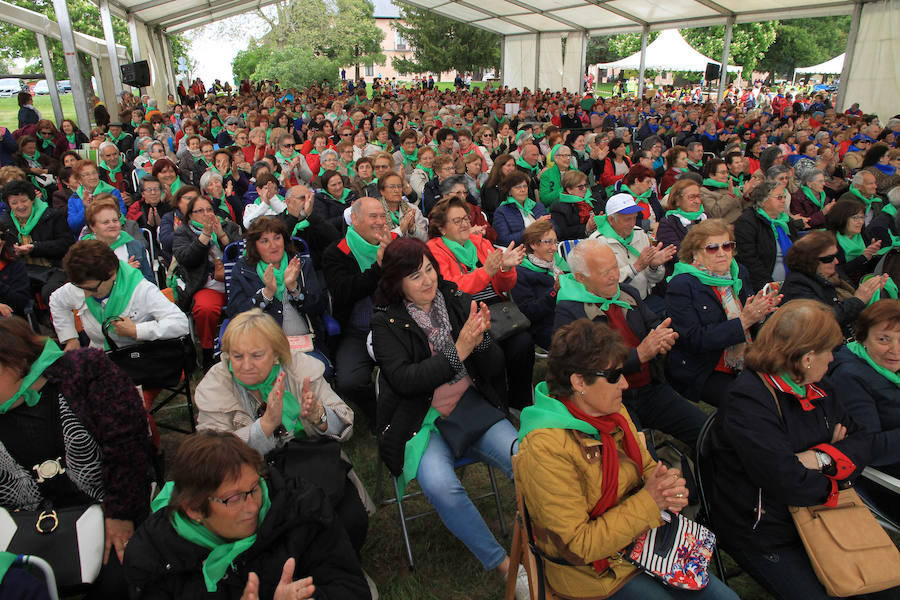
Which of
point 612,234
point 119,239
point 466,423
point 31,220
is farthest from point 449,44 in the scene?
point 466,423

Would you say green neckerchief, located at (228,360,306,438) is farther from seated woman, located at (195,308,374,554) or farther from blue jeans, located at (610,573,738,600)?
blue jeans, located at (610,573,738,600)

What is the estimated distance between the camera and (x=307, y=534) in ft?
5.92

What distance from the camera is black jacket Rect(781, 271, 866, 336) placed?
11.2 ft

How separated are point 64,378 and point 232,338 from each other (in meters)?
0.62

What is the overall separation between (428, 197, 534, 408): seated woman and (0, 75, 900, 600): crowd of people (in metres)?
0.02

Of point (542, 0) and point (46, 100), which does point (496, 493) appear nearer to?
point (542, 0)

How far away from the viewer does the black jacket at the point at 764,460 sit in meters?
1.96

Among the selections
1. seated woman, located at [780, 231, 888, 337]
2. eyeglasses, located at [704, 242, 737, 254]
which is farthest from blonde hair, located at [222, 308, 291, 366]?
seated woman, located at [780, 231, 888, 337]

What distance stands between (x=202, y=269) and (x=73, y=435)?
2145 mm

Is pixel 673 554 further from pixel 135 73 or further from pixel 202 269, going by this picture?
pixel 135 73

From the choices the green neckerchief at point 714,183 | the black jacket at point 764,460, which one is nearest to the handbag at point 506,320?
the black jacket at point 764,460

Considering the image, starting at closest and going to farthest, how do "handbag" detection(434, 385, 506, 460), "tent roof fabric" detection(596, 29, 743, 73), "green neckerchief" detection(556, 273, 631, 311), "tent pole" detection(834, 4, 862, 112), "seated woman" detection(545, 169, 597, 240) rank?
"handbag" detection(434, 385, 506, 460) < "green neckerchief" detection(556, 273, 631, 311) < "seated woman" detection(545, 169, 597, 240) < "tent pole" detection(834, 4, 862, 112) < "tent roof fabric" detection(596, 29, 743, 73)

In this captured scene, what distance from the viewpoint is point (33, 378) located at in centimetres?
209

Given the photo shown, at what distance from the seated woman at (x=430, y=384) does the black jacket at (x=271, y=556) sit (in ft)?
2.13
